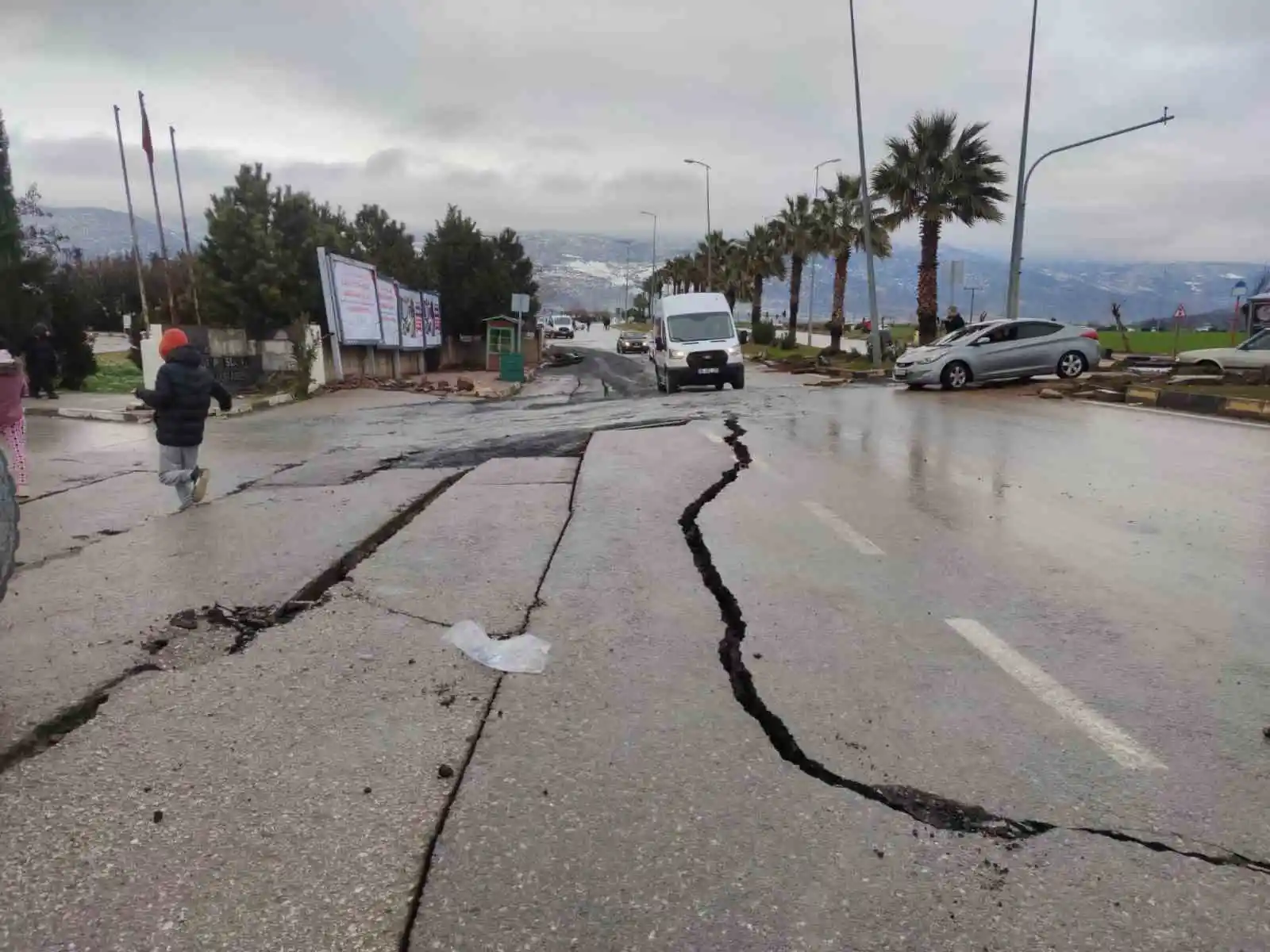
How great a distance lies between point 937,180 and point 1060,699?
31.6 meters

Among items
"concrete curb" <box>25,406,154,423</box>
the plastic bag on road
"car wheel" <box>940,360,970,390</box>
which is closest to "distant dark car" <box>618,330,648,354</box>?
"car wheel" <box>940,360,970,390</box>

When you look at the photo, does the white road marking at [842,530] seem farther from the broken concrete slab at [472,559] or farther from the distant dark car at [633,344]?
the distant dark car at [633,344]

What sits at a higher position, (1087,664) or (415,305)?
(415,305)

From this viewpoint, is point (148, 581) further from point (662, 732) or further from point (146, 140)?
point (146, 140)

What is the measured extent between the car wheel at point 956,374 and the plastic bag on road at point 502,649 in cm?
1775

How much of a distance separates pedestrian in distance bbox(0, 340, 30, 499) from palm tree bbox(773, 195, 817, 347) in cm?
4707

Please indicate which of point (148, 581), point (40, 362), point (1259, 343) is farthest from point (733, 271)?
point (148, 581)

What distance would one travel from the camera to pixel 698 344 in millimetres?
22703

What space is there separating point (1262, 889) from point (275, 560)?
17.4 feet

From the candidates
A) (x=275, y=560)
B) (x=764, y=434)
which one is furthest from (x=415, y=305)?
(x=275, y=560)

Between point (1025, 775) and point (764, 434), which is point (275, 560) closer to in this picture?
point (1025, 775)

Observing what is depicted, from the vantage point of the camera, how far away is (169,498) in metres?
8.91

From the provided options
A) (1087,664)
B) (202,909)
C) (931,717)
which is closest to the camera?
(202,909)

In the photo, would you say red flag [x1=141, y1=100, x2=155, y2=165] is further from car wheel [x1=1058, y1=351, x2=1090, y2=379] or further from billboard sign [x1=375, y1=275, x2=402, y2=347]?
car wheel [x1=1058, y1=351, x2=1090, y2=379]
